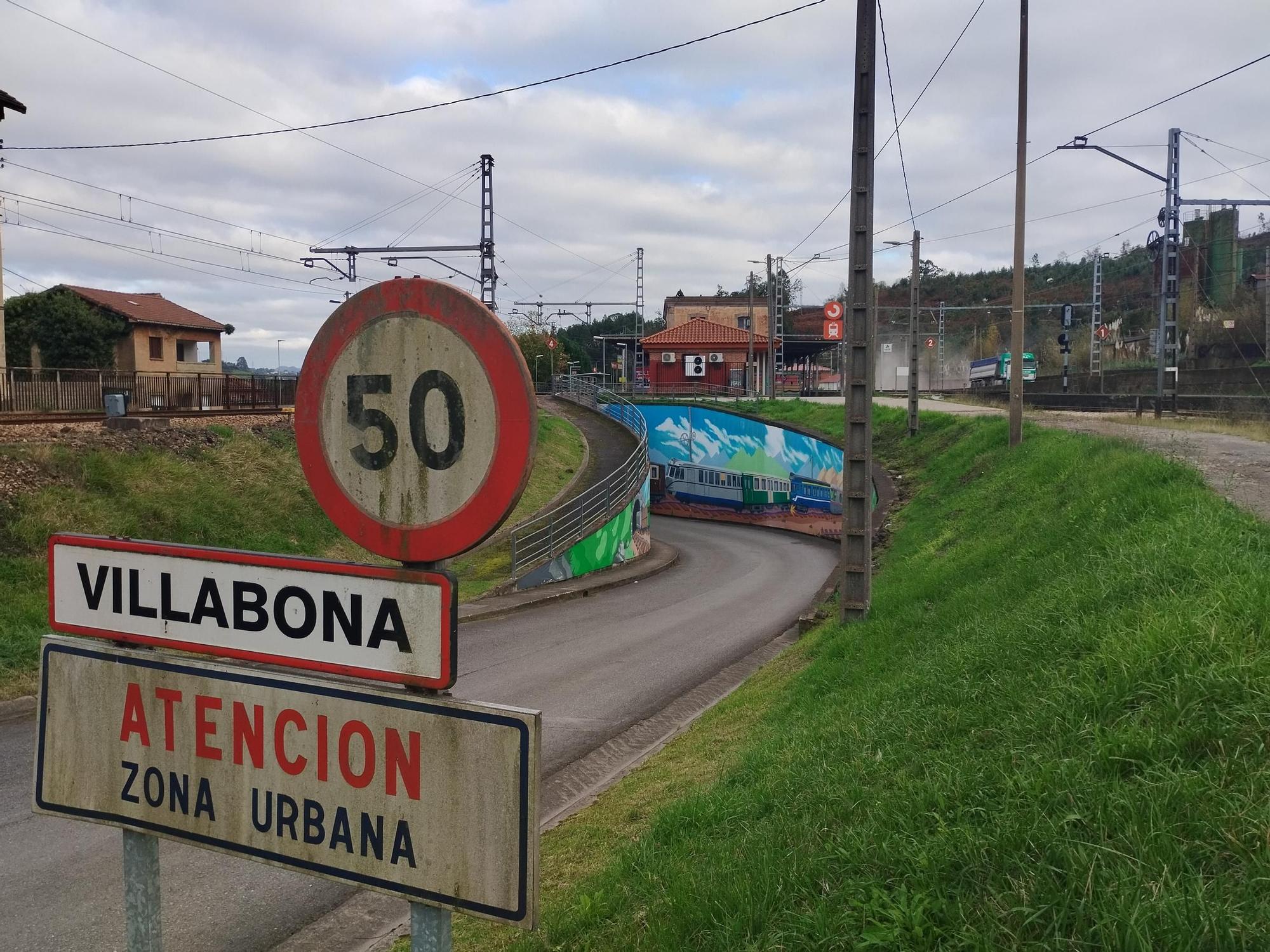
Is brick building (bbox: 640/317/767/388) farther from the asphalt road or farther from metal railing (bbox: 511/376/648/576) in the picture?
the asphalt road

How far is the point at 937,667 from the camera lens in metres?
6.11

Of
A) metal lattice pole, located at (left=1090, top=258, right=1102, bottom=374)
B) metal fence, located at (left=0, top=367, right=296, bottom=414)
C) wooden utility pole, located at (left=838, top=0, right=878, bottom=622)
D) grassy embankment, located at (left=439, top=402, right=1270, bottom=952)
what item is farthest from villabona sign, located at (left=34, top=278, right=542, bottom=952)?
metal lattice pole, located at (left=1090, top=258, right=1102, bottom=374)

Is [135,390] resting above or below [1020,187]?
below

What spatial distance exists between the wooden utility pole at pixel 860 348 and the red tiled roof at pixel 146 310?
1353 inches

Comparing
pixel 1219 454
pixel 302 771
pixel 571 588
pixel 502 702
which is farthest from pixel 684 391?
pixel 302 771

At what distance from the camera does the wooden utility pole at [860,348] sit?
1129 centimetres

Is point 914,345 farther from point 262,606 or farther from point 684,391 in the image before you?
point 684,391

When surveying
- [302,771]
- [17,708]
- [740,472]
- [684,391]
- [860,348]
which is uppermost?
[684,391]

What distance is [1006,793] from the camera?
3.57 metres

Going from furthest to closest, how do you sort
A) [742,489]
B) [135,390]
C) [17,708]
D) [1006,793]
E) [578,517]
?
[742,489]
[578,517]
[135,390]
[17,708]
[1006,793]

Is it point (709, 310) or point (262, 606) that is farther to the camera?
point (709, 310)

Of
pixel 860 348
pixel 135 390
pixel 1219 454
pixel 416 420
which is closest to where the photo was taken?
pixel 416 420

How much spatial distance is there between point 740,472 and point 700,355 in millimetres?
25907

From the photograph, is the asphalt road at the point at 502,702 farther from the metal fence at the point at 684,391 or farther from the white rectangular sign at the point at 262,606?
the metal fence at the point at 684,391
